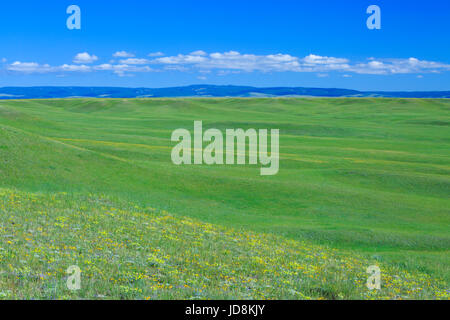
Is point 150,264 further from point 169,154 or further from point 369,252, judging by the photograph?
point 169,154

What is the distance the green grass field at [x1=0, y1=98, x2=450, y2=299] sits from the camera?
48.4ft

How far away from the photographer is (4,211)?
21781 mm

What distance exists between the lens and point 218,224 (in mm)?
30984

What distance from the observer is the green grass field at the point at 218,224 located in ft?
48.4

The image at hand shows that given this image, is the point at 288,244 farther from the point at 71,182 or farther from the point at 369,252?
the point at 71,182

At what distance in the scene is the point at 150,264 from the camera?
16.2 metres

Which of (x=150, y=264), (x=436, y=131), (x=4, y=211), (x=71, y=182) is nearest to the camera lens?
(x=150, y=264)

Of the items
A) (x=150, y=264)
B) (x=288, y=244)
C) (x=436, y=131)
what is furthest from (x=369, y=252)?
(x=436, y=131)

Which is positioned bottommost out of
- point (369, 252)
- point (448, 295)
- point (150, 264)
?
point (369, 252)
